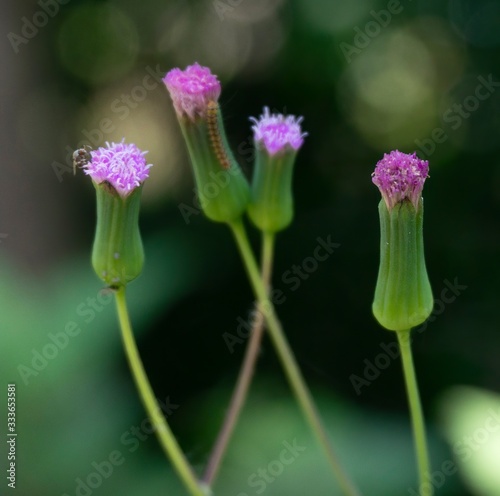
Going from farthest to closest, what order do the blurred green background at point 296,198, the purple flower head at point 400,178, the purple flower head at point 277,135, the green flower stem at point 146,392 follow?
the blurred green background at point 296,198
the purple flower head at point 277,135
the green flower stem at point 146,392
the purple flower head at point 400,178

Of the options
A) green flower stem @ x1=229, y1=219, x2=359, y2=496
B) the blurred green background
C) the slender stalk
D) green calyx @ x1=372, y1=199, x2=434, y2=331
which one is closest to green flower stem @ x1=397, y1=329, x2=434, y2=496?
green calyx @ x1=372, y1=199, x2=434, y2=331

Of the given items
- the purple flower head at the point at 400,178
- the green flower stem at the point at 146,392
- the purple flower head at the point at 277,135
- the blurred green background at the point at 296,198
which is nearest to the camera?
the purple flower head at the point at 400,178

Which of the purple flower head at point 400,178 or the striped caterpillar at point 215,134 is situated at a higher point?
the striped caterpillar at point 215,134

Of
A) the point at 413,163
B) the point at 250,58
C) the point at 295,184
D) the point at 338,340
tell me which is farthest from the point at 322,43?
the point at 413,163

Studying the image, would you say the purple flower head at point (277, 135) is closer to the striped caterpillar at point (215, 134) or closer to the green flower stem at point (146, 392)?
the striped caterpillar at point (215, 134)

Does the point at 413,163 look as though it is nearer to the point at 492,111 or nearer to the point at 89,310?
the point at 89,310

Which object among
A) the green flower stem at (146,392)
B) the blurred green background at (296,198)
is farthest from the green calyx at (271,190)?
the blurred green background at (296,198)

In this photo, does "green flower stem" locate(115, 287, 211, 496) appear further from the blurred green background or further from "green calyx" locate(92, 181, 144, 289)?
the blurred green background
